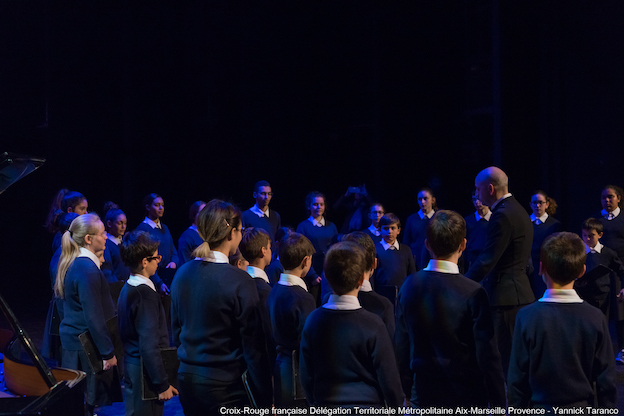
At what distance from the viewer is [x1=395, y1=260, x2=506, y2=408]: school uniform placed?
2.89 metres

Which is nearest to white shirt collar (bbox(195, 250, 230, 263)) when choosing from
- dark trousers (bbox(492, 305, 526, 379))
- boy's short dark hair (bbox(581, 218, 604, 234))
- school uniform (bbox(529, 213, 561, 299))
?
dark trousers (bbox(492, 305, 526, 379))

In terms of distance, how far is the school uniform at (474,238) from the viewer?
693 cm

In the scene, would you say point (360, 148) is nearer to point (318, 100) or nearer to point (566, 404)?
point (318, 100)

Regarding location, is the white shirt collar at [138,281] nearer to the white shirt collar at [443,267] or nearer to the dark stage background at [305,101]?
the white shirt collar at [443,267]

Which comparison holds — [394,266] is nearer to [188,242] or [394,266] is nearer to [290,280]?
[188,242]

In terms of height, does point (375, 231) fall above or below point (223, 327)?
above

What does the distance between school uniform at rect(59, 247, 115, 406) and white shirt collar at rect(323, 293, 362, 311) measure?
1870 millimetres

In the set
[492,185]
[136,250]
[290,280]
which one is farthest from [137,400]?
[492,185]

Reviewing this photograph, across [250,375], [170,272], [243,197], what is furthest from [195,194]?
[250,375]

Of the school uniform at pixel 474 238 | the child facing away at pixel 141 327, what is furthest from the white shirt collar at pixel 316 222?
the child facing away at pixel 141 327

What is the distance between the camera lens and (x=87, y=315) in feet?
12.9

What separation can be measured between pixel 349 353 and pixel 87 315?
6.69 ft

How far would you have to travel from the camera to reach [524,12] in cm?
813

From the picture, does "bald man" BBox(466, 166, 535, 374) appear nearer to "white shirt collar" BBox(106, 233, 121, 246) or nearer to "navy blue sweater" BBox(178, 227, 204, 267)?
"navy blue sweater" BBox(178, 227, 204, 267)
